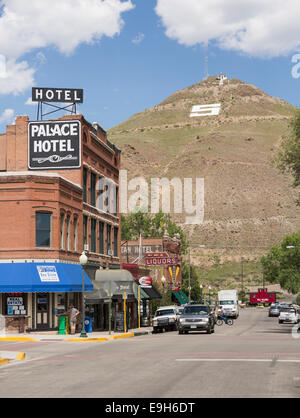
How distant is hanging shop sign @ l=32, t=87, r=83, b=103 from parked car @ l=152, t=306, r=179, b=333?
17.0m

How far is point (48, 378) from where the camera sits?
16.6 metres

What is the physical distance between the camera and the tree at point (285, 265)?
10949 centimetres

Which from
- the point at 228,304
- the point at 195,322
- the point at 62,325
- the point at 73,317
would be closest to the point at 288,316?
the point at 228,304

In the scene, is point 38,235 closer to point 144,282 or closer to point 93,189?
point 93,189

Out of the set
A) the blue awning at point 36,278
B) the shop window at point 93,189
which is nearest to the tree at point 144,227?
the shop window at point 93,189

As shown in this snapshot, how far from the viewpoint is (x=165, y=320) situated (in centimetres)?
4644

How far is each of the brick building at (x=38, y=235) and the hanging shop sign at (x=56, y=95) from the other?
3.24m

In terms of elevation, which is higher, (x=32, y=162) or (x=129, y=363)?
(x=32, y=162)

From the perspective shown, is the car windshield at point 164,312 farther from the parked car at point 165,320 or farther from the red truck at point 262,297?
the red truck at point 262,297

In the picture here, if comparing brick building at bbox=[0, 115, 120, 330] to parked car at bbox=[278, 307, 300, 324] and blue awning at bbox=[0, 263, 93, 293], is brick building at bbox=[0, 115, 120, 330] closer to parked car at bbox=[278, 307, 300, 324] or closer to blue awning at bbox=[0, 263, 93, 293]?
blue awning at bbox=[0, 263, 93, 293]
